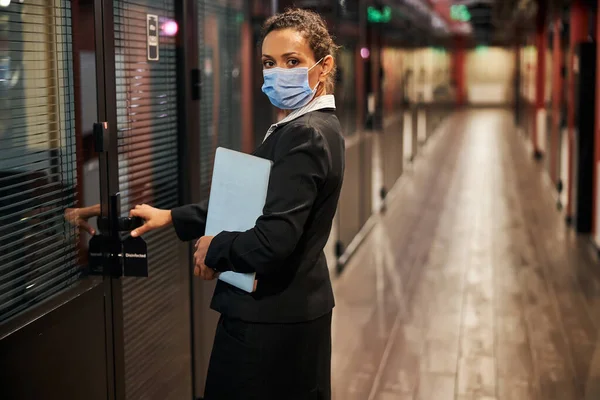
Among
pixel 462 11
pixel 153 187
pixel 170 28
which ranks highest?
pixel 462 11

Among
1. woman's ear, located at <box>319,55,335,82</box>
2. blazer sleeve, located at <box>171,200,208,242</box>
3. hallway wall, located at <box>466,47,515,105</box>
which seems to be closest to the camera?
woman's ear, located at <box>319,55,335,82</box>

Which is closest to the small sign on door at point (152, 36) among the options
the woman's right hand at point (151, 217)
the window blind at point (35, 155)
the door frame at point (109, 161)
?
the door frame at point (109, 161)

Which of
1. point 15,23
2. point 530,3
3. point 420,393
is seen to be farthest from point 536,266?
point 530,3

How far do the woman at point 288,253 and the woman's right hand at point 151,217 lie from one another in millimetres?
270

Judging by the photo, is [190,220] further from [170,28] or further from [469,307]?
[469,307]

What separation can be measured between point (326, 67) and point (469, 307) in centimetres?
354

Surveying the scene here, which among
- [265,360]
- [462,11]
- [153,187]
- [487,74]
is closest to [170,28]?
[153,187]

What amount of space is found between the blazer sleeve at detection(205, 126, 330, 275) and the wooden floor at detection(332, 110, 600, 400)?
213 centimetres

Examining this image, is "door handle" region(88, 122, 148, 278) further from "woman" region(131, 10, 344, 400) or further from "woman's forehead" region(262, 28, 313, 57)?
"woman's forehead" region(262, 28, 313, 57)

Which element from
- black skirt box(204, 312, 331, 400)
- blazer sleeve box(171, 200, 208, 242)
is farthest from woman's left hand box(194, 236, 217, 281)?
blazer sleeve box(171, 200, 208, 242)

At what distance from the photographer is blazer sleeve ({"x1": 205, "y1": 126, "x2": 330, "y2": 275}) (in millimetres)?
1741

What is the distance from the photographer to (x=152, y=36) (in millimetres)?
2691

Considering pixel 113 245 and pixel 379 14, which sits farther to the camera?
pixel 379 14

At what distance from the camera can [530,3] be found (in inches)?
463
